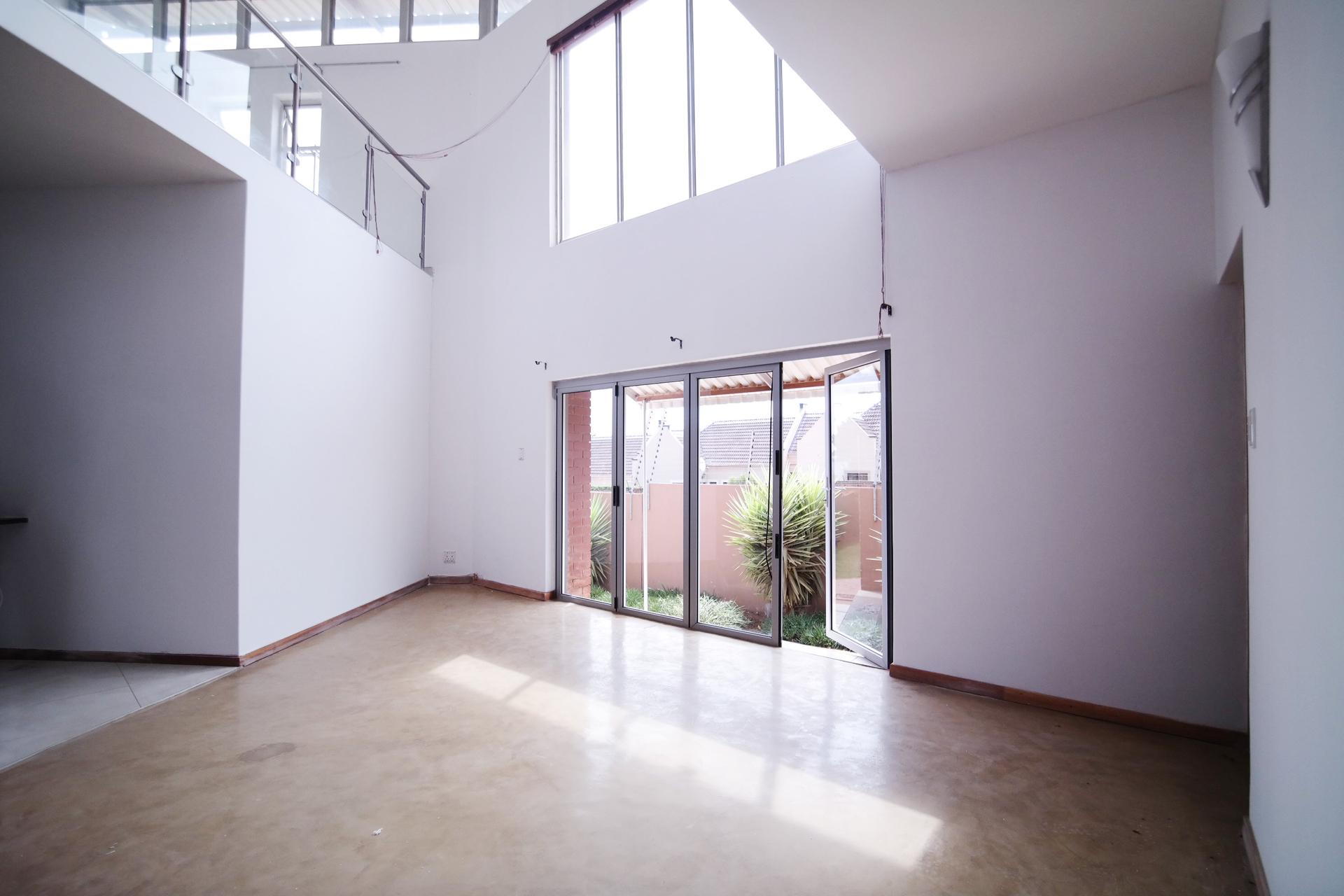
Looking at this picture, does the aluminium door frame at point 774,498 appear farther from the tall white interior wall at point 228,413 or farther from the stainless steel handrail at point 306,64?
the stainless steel handrail at point 306,64

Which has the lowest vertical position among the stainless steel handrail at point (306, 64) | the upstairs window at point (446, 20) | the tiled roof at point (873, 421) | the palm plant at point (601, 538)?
the palm plant at point (601, 538)

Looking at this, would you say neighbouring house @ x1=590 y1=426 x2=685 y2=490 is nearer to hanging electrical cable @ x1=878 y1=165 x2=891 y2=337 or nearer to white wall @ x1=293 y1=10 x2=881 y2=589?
white wall @ x1=293 y1=10 x2=881 y2=589

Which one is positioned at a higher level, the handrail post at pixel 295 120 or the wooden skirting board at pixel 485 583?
the handrail post at pixel 295 120

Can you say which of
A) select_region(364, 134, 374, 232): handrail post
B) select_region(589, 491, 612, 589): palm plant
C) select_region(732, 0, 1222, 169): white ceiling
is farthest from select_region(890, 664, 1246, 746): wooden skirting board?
select_region(364, 134, 374, 232): handrail post

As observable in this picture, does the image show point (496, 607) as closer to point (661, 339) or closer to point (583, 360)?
point (583, 360)

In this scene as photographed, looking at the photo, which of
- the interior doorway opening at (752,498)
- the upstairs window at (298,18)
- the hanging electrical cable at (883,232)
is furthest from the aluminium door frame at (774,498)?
the upstairs window at (298,18)

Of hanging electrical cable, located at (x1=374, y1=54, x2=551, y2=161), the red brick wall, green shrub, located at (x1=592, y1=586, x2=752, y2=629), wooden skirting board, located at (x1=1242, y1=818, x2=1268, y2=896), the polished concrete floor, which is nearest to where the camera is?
wooden skirting board, located at (x1=1242, y1=818, x2=1268, y2=896)

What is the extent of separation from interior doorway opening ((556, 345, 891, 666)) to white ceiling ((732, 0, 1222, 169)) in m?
1.35

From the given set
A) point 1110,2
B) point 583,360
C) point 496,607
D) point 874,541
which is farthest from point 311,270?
point 1110,2

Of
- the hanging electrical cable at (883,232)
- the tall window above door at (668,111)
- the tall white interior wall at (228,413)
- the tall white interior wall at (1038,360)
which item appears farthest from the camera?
the tall window above door at (668,111)

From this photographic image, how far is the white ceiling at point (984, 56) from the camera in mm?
2324

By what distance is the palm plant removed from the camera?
5.23 m

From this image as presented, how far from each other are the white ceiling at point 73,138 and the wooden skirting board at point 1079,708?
5.14 meters

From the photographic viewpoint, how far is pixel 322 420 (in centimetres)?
448
